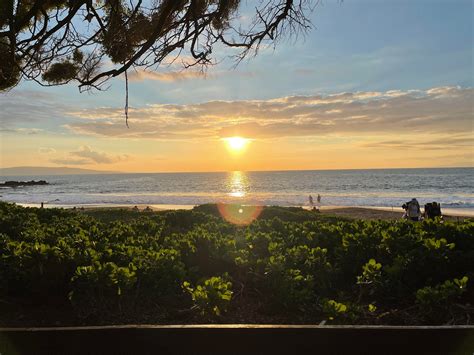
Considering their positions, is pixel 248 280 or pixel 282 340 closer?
pixel 282 340

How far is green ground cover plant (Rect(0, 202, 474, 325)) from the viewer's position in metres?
3.49

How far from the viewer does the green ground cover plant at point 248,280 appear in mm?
3490

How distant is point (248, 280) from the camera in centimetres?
432

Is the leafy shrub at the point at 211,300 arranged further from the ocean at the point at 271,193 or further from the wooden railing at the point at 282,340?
the ocean at the point at 271,193

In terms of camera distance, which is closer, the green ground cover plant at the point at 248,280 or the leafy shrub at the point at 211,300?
the leafy shrub at the point at 211,300

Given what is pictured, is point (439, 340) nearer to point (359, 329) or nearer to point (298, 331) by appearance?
point (359, 329)

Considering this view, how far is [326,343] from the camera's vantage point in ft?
8.98

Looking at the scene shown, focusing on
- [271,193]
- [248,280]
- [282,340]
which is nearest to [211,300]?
[282,340]

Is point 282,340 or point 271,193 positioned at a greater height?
point 282,340

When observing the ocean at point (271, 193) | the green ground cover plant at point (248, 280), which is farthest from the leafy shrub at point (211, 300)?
the ocean at point (271, 193)

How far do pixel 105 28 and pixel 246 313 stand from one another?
5357 millimetres

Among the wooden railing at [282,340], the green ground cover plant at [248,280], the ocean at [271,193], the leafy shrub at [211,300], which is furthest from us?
the ocean at [271,193]

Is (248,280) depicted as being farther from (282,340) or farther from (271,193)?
(271,193)

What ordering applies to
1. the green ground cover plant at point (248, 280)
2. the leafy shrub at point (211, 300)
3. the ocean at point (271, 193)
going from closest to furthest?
the leafy shrub at point (211, 300) → the green ground cover plant at point (248, 280) → the ocean at point (271, 193)
